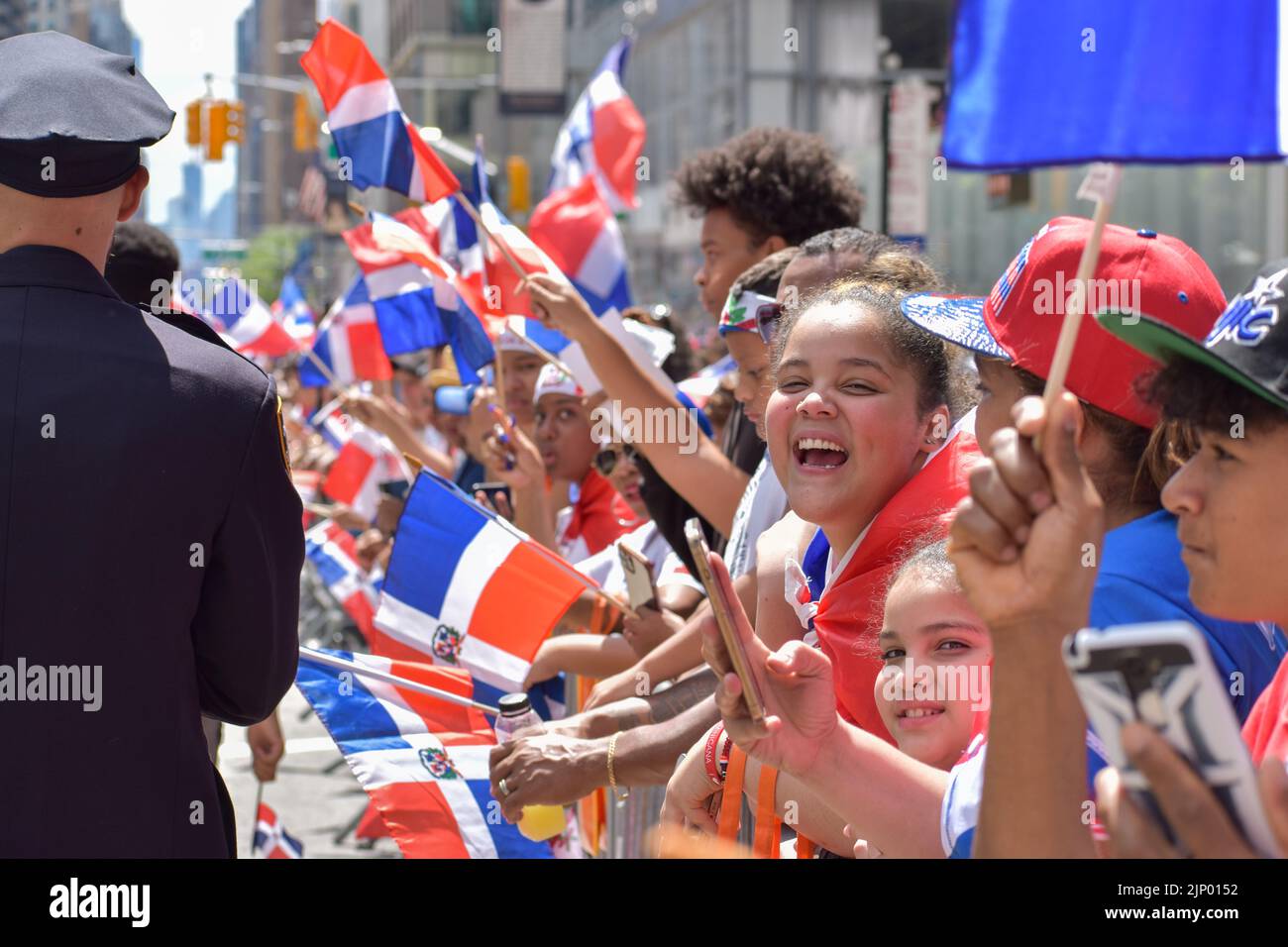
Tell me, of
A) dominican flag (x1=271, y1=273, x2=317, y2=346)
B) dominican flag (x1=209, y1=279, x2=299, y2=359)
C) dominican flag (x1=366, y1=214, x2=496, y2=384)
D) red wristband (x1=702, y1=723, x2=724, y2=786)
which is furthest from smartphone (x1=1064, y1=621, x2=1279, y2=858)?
dominican flag (x1=271, y1=273, x2=317, y2=346)

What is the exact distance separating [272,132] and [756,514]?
116 metres

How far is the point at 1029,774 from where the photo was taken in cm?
164

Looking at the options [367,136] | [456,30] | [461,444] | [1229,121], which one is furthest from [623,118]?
[456,30]

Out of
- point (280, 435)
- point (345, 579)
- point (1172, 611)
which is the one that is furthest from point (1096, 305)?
point (345, 579)

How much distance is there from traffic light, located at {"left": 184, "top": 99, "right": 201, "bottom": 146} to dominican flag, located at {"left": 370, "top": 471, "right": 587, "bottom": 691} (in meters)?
21.3

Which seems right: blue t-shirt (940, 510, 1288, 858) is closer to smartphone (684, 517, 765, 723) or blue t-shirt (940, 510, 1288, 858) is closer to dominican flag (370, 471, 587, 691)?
smartphone (684, 517, 765, 723)

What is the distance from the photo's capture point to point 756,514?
12.0ft

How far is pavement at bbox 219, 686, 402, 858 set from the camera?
774 centimetres

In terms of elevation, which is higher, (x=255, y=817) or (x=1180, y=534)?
(x=1180, y=534)

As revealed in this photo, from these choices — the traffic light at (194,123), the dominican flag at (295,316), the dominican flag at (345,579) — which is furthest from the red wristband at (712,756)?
the traffic light at (194,123)

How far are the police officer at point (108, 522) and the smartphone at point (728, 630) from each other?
88 centimetres

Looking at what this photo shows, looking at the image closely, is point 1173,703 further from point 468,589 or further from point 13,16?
point 13,16

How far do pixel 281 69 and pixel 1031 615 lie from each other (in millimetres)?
128497

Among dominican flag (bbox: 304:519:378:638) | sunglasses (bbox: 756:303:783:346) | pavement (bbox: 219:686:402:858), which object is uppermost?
sunglasses (bbox: 756:303:783:346)
